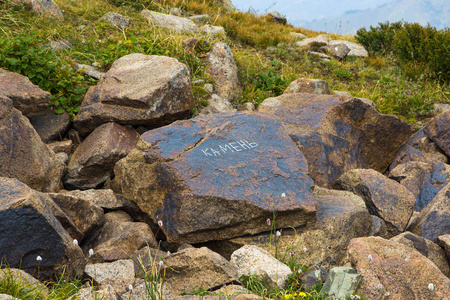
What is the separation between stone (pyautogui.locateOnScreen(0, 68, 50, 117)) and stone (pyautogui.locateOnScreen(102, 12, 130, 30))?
12.3 ft

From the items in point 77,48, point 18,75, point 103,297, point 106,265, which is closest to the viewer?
point 103,297

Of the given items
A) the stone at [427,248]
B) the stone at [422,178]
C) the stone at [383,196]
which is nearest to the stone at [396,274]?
the stone at [427,248]

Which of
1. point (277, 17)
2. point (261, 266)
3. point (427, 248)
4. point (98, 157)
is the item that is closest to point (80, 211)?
point (98, 157)

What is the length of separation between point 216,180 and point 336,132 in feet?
9.13

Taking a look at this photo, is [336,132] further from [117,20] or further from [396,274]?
[117,20]

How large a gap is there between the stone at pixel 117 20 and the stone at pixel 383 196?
6.32 metres

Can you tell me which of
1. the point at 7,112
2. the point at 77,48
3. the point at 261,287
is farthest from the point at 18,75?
the point at 261,287

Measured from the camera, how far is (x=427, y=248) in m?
4.30

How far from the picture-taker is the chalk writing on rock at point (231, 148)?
4926 millimetres

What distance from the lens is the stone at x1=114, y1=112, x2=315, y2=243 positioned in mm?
4375

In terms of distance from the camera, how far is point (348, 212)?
4.78 m

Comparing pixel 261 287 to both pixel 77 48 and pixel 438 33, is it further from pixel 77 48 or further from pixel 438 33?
pixel 438 33

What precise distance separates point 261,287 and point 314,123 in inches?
136

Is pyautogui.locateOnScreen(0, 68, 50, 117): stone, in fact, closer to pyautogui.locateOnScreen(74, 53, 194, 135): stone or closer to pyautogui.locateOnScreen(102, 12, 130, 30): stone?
pyautogui.locateOnScreen(74, 53, 194, 135): stone
